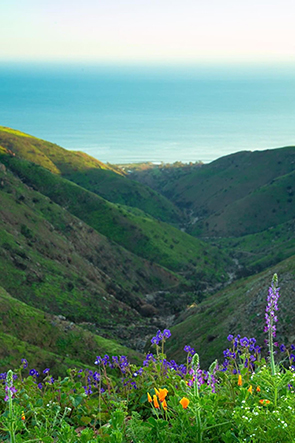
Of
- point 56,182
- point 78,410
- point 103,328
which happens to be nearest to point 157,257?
point 56,182

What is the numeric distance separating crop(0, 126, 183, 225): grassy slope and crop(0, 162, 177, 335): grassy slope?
173ft

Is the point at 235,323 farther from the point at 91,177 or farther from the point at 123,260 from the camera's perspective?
the point at 91,177

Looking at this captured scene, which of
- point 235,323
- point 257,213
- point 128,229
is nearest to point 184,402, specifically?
point 235,323

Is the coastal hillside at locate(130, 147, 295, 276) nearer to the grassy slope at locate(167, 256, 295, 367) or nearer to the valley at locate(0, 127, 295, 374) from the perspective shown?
the valley at locate(0, 127, 295, 374)

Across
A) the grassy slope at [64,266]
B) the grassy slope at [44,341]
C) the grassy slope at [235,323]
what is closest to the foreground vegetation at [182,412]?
the grassy slope at [235,323]

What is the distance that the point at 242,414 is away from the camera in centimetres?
514

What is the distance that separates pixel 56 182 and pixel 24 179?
721 centimetres

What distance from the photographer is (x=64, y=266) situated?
5541 cm

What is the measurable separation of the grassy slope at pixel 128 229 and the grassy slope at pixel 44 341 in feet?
160

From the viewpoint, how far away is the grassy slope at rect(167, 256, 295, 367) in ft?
87.6

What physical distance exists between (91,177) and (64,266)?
79.2 m

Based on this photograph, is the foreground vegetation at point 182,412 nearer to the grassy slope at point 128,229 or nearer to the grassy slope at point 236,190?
the grassy slope at point 128,229

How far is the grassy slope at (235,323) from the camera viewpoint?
26700 millimetres

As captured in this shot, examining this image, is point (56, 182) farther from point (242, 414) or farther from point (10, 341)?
point (242, 414)
